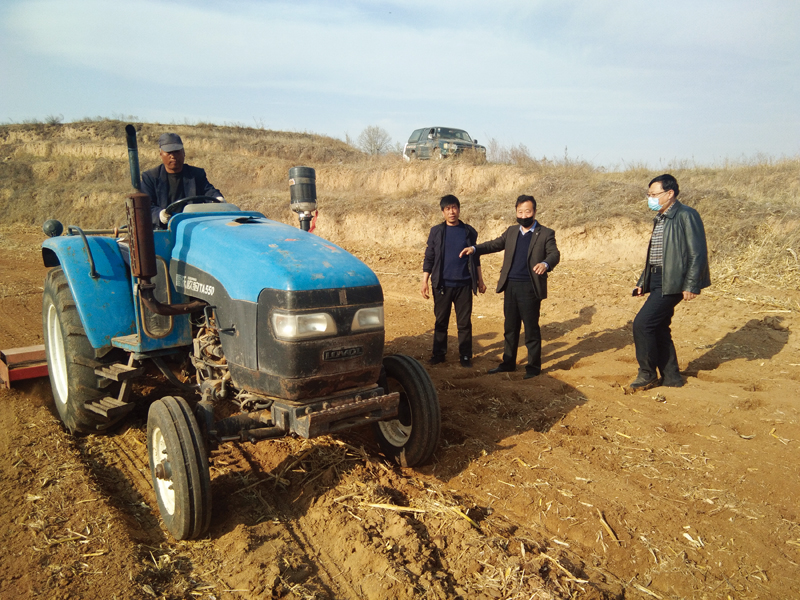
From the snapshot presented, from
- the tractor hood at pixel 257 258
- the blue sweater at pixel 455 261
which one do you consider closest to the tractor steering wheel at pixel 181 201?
the tractor hood at pixel 257 258

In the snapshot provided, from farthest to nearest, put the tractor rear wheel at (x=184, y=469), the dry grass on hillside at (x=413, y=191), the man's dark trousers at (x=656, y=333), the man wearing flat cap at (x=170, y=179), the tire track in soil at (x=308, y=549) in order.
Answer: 1. the dry grass on hillside at (x=413, y=191)
2. the man's dark trousers at (x=656, y=333)
3. the man wearing flat cap at (x=170, y=179)
4. the tractor rear wheel at (x=184, y=469)
5. the tire track in soil at (x=308, y=549)

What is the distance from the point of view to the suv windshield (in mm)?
19216

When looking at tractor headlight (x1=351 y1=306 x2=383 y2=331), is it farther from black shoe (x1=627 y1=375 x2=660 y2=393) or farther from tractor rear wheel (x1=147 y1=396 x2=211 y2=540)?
black shoe (x1=627 y1=375 x2=660 y2=393)

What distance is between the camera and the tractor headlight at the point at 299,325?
265cm

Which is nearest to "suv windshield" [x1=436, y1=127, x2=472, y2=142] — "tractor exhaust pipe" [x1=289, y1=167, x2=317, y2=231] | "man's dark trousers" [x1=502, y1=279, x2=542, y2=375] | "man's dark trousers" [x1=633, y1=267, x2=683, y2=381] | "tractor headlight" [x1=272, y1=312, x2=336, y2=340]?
"man's dark trousers" [x1=502, y1=279, x2=542, y2=375]

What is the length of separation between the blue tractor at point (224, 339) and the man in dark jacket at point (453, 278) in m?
2.23

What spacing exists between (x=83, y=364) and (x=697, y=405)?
188 inches

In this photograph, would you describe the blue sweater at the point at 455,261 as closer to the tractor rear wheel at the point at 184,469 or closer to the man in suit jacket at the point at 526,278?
the man in suit jacket at the point at 526,278

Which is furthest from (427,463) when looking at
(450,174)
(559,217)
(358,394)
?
(450,174)

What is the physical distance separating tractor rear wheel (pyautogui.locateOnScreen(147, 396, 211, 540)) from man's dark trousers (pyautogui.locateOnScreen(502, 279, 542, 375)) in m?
3.60

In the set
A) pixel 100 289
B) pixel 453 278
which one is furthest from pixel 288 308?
pixel 453 278

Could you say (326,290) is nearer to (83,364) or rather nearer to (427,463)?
(427,463)

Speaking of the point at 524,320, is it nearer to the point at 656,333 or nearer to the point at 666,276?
the point at 656,333

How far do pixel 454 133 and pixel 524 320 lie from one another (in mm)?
15228
